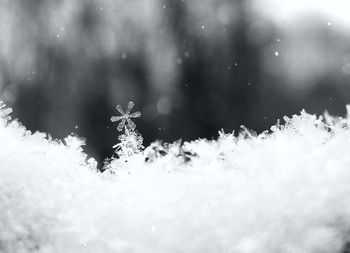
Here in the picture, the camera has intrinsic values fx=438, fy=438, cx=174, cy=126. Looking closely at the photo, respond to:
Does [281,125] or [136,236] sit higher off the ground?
[281,125]

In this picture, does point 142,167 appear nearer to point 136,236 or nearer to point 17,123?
point 136,236

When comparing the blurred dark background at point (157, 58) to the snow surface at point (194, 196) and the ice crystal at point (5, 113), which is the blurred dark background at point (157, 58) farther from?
the snow surface at point (194, 196)

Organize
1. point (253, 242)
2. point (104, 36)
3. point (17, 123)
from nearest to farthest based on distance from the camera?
point (253, 242)
point (17, 123)
point (104, 36)

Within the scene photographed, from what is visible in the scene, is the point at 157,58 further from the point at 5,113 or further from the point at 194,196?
the point at 194,196

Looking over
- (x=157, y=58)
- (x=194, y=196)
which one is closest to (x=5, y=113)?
(x=194, y=196)

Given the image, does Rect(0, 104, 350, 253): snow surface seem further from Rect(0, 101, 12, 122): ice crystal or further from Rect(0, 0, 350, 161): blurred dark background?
Rect(0, 0, 350, 161): blurred dark background

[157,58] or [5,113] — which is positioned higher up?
[157,58]

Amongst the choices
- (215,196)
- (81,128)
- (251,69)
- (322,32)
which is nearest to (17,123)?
(215,196)

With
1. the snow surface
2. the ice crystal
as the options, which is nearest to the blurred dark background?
the ice crystal
